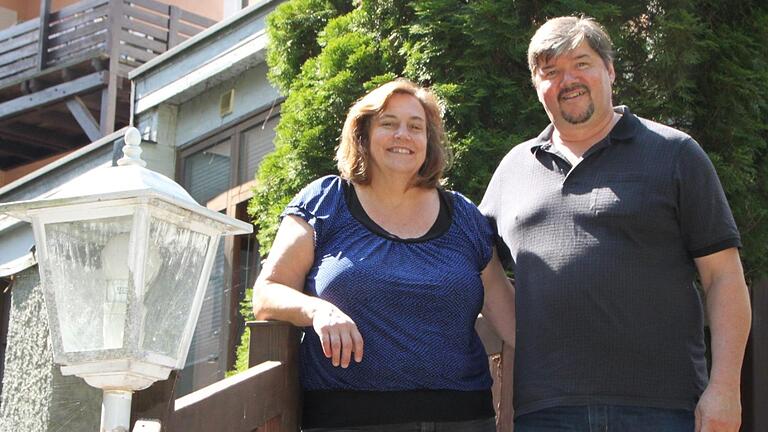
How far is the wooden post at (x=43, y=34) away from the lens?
48.1 ft

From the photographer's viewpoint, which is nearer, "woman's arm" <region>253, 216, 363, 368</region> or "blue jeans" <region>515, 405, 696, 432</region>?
"woman's arm" <region>253, 216, 363, 368</region>

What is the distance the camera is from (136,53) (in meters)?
14.1

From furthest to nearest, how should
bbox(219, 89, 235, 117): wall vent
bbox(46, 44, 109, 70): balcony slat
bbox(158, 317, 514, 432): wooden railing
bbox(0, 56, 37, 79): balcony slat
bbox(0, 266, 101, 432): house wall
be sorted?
bbox(0, 56, 37, 79): balcony slat, bbox(46, 44, 109, 70): balcony slat, bbox(219, 89, 235, 117): wall vent, bbox(0, 266, 101, 432): house wall, bbox(158, 317, 514, 432): wooden railing

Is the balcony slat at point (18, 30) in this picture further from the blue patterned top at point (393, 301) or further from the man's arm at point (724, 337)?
the man's arm at point (724, 337)

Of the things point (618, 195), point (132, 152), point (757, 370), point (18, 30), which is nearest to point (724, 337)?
point (618, 195)

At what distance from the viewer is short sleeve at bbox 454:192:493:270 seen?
3154 mm

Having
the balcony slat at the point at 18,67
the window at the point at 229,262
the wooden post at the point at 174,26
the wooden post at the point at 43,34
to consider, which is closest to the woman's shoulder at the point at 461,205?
the window at the point at 229,262

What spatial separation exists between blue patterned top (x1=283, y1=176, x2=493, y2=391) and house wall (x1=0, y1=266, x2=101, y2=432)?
882 millimetres

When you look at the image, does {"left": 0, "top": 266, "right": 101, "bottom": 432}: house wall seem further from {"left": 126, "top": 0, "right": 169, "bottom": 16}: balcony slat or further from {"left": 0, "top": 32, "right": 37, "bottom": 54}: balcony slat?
{"left": 0, "top": 32, "right": 37, "bottom": 54}: balcony slat

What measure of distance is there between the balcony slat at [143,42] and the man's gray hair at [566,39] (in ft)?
37.2

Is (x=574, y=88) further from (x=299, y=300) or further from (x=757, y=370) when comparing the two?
(x=757, y=370)

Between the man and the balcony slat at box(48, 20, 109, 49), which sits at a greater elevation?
the balcony slat at box(48, 20, 109, 49)

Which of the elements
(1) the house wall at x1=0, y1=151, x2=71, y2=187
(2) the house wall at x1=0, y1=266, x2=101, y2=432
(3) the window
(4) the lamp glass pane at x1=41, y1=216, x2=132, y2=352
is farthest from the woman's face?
(1) the house wall at x1=0, y1=151, x2=71, y2=187

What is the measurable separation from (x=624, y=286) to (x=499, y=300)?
0.43 meters
